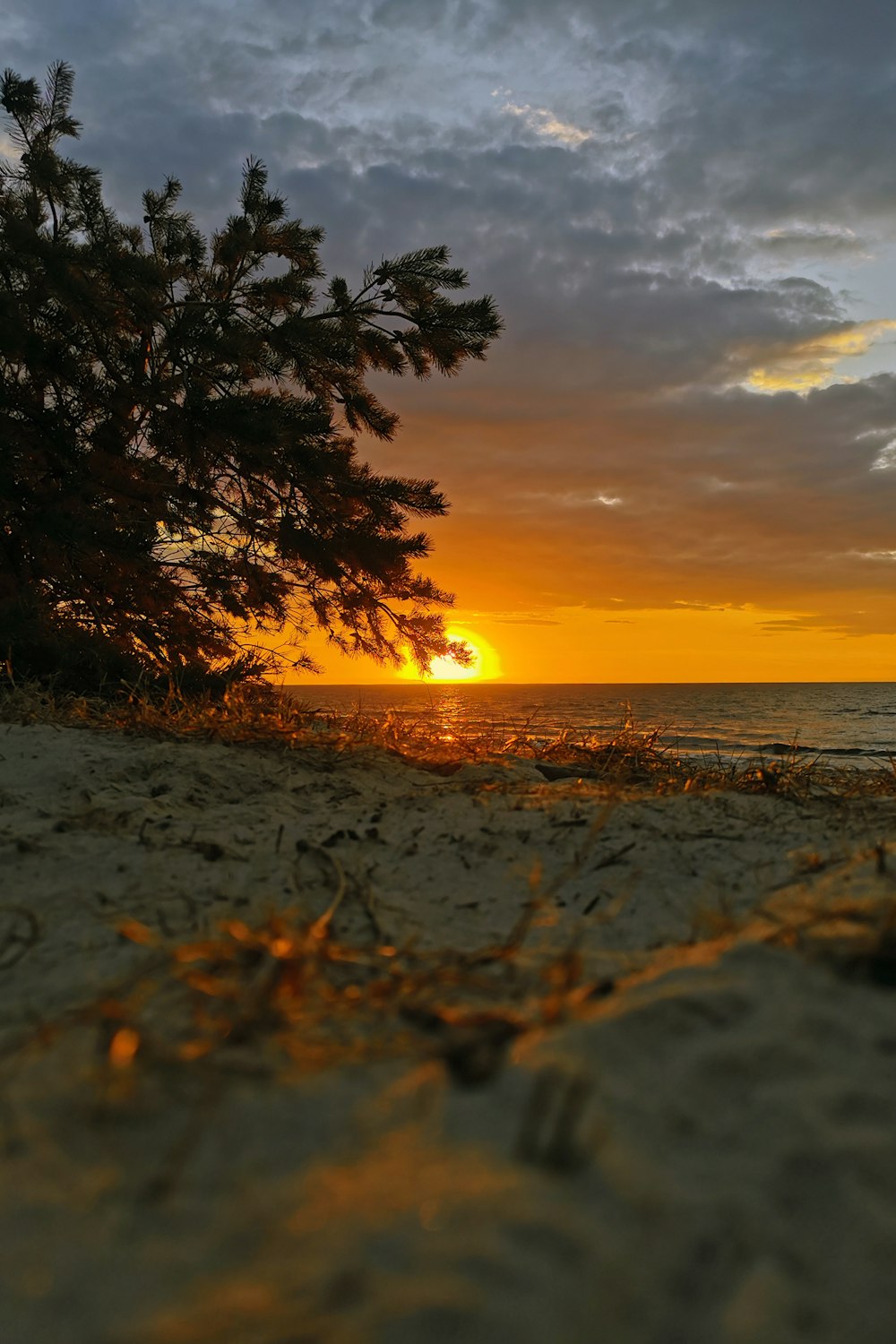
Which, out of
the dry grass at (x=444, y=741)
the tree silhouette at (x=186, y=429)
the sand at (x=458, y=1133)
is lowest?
the sand at (x=458, y=1133)

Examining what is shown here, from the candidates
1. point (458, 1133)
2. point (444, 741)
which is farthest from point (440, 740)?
point (458, 1133)

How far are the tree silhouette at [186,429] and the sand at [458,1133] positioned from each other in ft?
14.1

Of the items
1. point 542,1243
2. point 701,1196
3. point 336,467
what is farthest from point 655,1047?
point 336,467

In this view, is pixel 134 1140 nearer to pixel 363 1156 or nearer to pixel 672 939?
pixel 363 1156

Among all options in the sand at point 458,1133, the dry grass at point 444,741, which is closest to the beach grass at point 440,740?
the dry grass at point 444,741

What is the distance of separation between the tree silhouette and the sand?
429 centimetres

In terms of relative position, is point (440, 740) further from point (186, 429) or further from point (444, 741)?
point (186, 429)

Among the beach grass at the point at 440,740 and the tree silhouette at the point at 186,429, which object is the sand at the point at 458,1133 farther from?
the tree silhouette at the point at 186,429

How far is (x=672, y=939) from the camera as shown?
152 cm

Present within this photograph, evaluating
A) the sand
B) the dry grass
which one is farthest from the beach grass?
the sand

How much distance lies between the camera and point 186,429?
6.00m

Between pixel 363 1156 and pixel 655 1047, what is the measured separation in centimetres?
38

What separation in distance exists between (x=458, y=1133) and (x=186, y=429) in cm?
591

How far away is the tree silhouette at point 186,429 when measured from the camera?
18.5 feet
